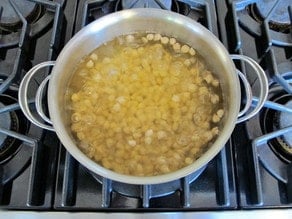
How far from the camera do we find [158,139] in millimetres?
631

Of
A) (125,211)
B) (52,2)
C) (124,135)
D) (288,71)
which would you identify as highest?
(52,2)

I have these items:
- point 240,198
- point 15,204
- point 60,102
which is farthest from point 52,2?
point 240,198

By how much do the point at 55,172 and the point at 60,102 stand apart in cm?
10

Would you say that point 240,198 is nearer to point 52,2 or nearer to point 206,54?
point 206,54

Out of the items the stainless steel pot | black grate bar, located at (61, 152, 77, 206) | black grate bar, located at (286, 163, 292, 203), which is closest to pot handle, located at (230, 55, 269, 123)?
the stainless steel pot

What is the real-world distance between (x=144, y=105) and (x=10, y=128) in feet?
0.67

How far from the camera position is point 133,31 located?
2.29 ft

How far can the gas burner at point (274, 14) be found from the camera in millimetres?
750

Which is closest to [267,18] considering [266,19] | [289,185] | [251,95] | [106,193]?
[266,19]

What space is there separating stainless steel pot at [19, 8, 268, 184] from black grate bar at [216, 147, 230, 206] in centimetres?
6

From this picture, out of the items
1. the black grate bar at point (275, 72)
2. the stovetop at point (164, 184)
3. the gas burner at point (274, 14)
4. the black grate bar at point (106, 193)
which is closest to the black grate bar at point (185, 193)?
the stovetop at point (164, 184)

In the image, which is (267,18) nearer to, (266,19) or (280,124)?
(266,19)

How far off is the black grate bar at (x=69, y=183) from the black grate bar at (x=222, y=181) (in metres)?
0.21

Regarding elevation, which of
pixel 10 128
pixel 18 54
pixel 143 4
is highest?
pixel 143 4
